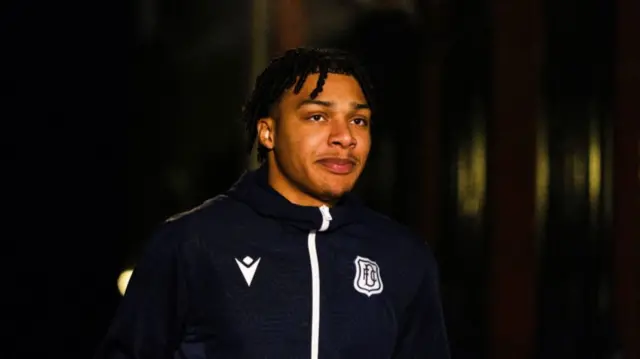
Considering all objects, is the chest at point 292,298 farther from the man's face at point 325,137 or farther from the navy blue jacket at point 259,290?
the man's face at point 325,137

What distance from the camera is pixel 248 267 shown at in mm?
A: 2416

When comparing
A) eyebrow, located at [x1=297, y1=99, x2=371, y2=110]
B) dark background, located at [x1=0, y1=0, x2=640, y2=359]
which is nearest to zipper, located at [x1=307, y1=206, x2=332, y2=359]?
eyebrow, located at [x1=297, y1=99, x2=371, y2=110]

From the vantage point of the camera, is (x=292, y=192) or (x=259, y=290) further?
(x=292, y=192)

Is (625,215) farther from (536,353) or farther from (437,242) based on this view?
(437,242)

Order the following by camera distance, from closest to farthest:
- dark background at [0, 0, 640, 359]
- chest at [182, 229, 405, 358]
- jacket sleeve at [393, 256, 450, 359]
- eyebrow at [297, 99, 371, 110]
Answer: chest at [182, 229, 405, 358] → eyebrow at [297, 99, 371, 110] → jacket sleeve at [393, 256, 450, 359] → dark background at [0, 0, 640, 359]

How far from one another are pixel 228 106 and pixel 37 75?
1.03 metres

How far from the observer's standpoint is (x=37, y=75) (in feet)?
20.5

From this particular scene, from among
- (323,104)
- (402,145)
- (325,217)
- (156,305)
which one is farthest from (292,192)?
(402,145)

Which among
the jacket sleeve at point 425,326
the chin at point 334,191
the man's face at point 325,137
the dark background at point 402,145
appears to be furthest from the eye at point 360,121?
the dark background at point 402,145

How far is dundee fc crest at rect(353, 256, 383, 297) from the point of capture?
248 cm

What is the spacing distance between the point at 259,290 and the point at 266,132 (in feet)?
1.21

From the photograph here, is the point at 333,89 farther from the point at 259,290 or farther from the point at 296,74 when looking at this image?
the point at 259,290

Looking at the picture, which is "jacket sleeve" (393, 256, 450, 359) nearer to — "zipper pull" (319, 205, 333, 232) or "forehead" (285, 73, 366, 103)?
"zipper pull" (319, 205, 333, 232)

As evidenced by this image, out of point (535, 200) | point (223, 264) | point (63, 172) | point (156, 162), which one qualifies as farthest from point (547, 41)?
point (223, 264)
